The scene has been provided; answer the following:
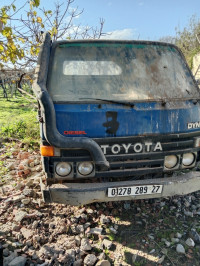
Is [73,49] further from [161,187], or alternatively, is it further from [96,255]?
[96,255]

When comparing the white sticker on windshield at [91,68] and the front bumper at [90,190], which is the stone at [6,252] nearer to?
the front bumper at [90,190]

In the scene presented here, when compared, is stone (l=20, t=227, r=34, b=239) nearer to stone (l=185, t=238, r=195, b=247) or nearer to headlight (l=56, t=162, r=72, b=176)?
headlight (l=56, t=162, r=72, b=176)

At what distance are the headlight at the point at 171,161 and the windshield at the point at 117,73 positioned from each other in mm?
740

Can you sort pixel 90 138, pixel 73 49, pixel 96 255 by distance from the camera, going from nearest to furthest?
1. pixel 90 138
2. pixel 96 255
3. pixel 73 49

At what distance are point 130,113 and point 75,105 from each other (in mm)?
611

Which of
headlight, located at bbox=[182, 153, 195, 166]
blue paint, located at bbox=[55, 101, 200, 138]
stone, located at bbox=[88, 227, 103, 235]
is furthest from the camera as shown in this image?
stone, located at bbox=[88, 227, 103, 235]

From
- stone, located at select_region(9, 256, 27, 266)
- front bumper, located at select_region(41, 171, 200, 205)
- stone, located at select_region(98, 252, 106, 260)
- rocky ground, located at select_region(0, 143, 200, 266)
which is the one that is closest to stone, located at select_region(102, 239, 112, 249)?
rocky ground, located at select_region(0, 143, 200, 266)

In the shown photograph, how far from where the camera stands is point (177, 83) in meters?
2.91

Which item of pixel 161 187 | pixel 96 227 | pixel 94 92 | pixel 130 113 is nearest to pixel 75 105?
pixel 94 92

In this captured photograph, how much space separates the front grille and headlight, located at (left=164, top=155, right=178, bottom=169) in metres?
0.07

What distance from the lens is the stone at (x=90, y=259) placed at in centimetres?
→ 235

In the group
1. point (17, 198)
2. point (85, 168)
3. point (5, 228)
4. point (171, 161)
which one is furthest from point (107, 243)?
point (17, 198)

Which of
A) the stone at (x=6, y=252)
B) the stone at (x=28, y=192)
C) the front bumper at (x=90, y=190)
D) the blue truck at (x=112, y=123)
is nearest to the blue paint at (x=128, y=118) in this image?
the blue truck at (x=112, y=123)

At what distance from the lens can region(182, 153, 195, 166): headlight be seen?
268cm
